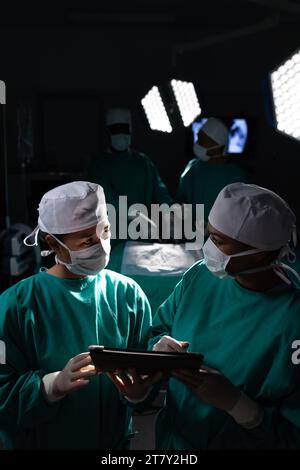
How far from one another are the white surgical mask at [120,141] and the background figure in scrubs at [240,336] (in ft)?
4.97

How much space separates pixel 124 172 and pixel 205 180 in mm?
465

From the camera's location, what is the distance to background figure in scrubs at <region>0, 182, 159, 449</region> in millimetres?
1173

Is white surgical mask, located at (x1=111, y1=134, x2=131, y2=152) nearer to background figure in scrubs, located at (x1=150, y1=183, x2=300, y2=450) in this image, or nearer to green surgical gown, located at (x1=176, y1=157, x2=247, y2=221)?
green surgical gown, located at (x1=176, y1=157, x2=247, y2=221)

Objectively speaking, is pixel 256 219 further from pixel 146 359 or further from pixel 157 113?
pixel 157 113

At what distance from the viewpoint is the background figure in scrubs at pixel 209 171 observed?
101 inches

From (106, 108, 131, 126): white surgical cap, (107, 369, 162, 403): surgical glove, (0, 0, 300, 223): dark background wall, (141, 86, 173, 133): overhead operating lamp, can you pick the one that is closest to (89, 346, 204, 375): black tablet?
(107, 369, 162, 403): surgical glove

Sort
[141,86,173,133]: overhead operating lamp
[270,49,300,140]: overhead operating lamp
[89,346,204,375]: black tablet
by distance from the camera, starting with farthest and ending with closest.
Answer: [141,86,173,133]: overhead operating lamp
[270,49,300,140]: overhead operating lamp
[89,346,204,375]: black tablet

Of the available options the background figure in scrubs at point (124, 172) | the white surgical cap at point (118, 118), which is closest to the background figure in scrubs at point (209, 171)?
the background figure in scrubs at point (124, 172)

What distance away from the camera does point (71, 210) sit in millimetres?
1184

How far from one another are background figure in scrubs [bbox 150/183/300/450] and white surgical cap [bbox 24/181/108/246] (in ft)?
0.99

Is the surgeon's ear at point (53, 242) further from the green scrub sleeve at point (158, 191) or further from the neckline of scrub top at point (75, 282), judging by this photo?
the green scrub sleeve at point (158, 191)

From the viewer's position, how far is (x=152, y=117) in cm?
321
